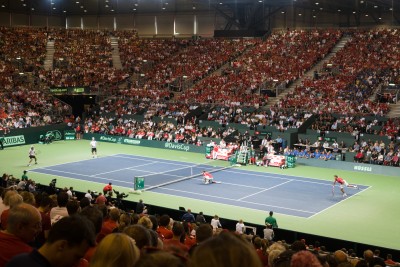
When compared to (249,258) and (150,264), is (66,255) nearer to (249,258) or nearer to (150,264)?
(150,264)

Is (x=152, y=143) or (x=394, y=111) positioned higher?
(x=394, y=111)

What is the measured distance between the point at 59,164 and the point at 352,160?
2105cm

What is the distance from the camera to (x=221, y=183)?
3155cm

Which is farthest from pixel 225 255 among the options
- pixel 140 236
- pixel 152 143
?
pixel 152 143

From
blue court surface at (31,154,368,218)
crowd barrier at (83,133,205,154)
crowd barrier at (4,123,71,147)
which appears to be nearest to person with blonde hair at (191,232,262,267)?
blue court surface at (31,154,368,218)

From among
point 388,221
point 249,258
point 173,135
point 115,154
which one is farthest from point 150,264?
point 173,135

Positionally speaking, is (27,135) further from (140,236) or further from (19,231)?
(19,231)

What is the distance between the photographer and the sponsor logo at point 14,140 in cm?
4469

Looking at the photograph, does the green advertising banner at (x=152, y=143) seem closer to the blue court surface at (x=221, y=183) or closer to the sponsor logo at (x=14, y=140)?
the blue court surface at (x=221, y=183)

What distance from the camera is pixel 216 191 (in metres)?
29.3

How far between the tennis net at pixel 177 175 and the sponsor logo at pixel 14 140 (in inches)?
687

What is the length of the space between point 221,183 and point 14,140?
22.5m

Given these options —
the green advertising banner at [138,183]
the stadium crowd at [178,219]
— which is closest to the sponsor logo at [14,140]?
the stadium crowd at [178,219]

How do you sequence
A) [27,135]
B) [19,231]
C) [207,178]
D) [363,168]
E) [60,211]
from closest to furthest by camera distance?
[19,231], [60,211], [207,178], [363,168], [27,135]
